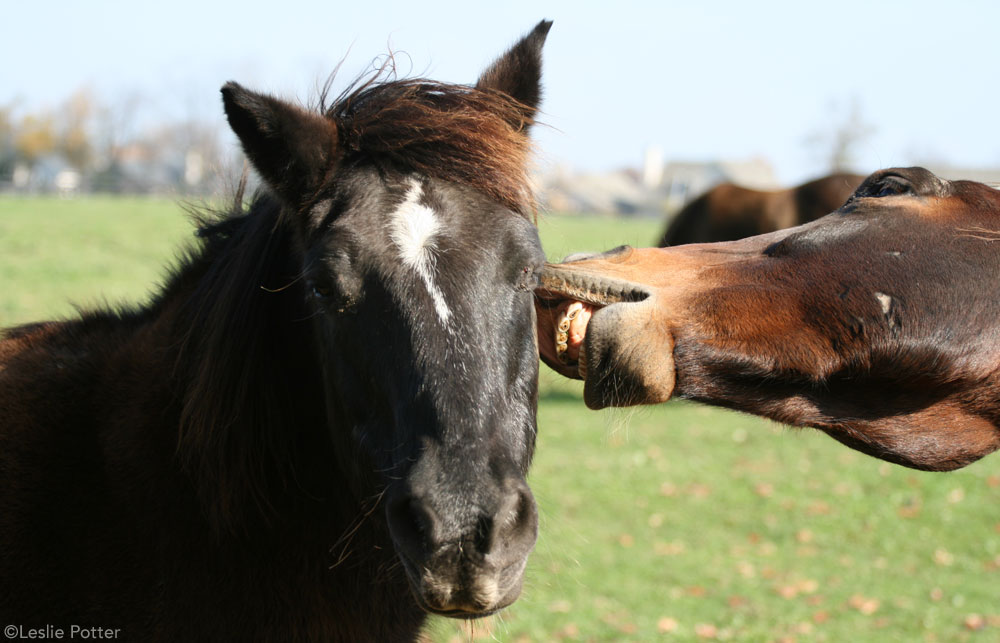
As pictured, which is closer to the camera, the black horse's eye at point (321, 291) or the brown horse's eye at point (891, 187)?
the brown horse's eye at point (891, 187)

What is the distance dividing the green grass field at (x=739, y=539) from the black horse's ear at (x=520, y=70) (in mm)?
511

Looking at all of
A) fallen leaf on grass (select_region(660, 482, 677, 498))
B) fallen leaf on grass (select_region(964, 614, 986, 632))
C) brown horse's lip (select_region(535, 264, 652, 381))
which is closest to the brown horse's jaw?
brown horse's lip (select_region(535, 264, 652, 381))

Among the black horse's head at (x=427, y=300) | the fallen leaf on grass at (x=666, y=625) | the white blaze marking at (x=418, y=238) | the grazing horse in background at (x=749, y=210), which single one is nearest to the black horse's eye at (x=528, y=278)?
the black horse's head at (x=427, y=300)

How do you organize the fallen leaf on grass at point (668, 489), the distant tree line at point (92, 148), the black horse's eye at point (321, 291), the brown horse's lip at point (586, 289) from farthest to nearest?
the distant tree line at point (92, 148), the fallen leaf on grass at point (668, 489), the black horse's eye at point (321, 291), the brown horse's lip at point (586, 289)

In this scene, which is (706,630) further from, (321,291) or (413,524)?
(321,291)

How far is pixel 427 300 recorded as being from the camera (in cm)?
232

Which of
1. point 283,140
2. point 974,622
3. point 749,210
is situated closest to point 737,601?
point 974,622

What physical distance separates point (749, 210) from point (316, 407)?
12.8 m

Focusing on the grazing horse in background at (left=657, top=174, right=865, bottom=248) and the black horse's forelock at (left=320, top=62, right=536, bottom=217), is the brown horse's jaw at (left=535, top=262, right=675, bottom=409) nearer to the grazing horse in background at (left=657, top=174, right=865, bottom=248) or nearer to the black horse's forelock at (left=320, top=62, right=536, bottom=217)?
the black horse's forelock at (left=320, top=62, right=536, bottom=217)

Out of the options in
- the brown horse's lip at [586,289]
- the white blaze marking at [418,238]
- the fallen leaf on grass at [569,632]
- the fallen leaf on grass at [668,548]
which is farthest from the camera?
the fallen leaf on grass at [668,548]

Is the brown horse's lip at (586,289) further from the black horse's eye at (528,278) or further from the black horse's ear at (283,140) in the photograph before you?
the black horse's ear at (283,140)

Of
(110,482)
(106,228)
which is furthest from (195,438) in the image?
(106,228)

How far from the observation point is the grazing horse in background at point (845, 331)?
2.09 m

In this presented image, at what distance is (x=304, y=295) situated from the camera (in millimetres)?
2701
